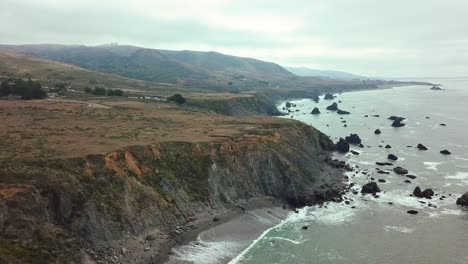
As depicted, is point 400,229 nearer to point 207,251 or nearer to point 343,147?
point 207,251

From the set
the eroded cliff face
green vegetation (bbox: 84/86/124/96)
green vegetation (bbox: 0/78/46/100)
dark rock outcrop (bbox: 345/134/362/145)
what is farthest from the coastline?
green vegetation (bbox: 84/86/124/96)

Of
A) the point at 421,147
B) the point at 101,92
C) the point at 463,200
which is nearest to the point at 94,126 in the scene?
the point at 101,92

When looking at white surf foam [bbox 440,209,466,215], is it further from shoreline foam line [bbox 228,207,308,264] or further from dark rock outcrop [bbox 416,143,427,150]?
dark rock outcrop [bbox 416,143,427,150]

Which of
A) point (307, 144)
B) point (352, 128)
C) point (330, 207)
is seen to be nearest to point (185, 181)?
point (330, 207)

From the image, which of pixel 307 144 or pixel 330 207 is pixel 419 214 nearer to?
pixel 330 207

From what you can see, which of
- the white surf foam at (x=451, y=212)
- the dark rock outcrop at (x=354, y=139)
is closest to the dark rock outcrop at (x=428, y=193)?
the white surf foam at (x=451, y=212)

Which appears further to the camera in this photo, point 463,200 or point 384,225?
point 463,200
